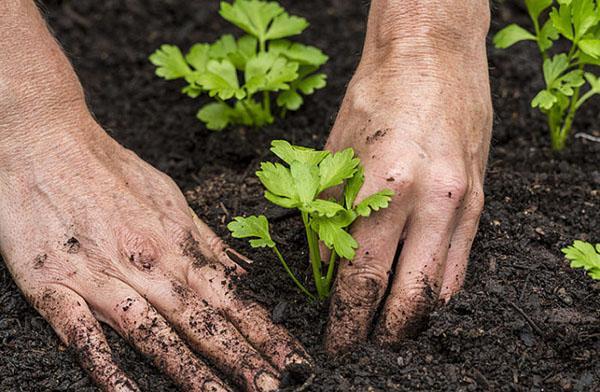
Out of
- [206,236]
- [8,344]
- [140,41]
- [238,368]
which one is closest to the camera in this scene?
[238,368]

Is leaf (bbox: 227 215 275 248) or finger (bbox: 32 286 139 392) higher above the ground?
leaf (bbox: 227 215 275 248)

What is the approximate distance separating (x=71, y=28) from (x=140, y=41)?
0.46 m

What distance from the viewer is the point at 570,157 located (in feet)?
12.5

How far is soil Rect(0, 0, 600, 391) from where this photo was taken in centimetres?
261

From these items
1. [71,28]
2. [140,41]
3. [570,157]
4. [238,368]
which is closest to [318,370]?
[238,368]

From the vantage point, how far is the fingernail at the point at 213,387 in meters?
2.51

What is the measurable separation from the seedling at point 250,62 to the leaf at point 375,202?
125 centimetres

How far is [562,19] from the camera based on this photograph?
327 centimetres

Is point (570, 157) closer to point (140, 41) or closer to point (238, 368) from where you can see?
point (238, 368)

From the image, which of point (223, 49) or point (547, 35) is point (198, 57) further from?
point (547, 35)

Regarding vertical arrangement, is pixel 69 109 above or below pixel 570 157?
above

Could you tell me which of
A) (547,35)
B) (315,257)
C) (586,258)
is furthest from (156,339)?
(547,35)

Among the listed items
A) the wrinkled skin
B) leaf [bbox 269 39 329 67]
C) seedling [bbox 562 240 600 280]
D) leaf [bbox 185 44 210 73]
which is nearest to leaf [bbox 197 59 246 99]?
leaf [bbox 185 44 210 73]

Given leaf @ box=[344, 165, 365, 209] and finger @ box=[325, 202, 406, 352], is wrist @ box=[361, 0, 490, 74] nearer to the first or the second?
leaf @ box=[344, 165, 365, 209]
